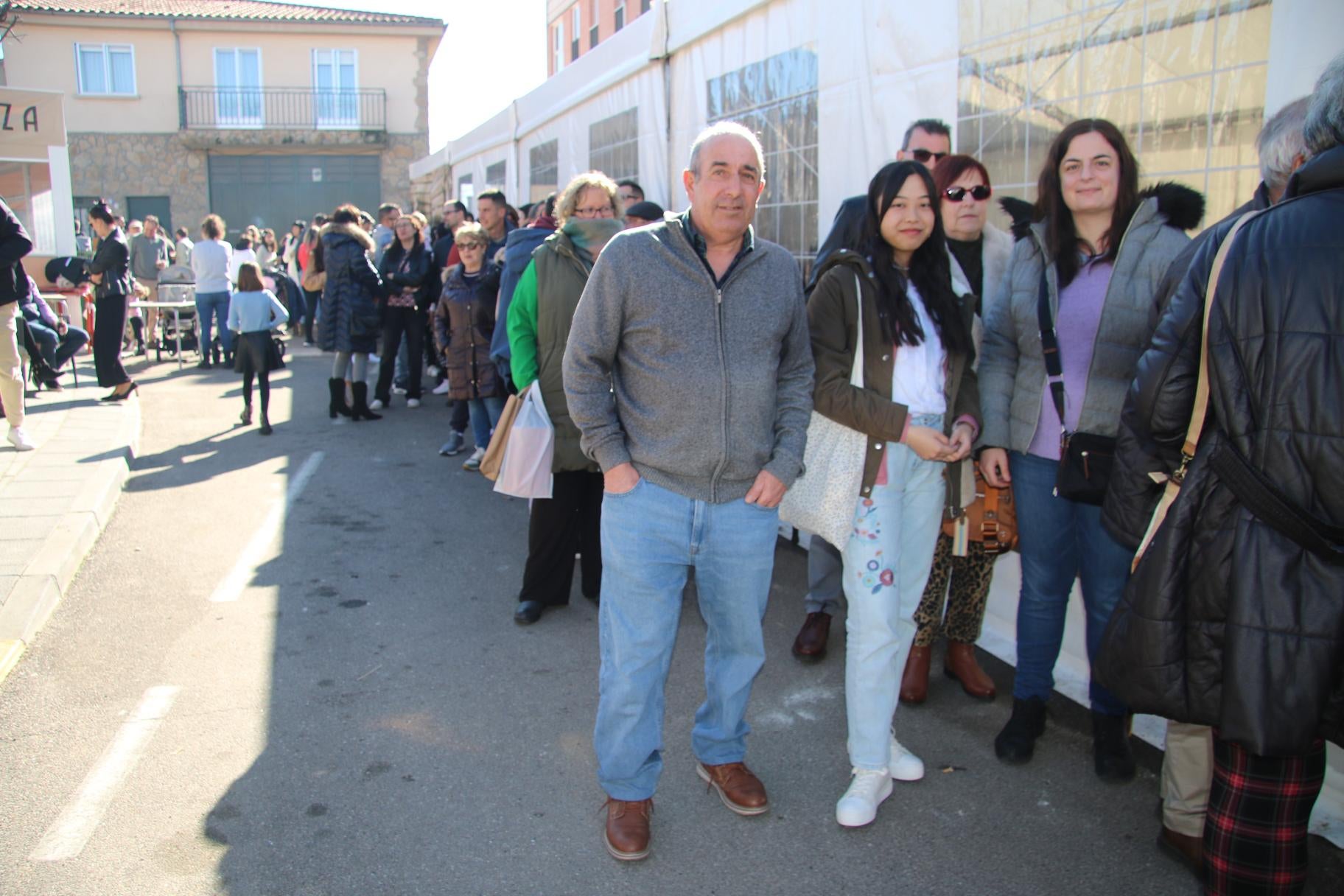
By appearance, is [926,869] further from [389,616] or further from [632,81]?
[632,81]

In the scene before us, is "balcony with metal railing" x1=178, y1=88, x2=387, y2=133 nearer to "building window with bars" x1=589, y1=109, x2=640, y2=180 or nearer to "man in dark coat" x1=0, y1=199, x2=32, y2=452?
"building window with bars" x1=589, y1=109, x2=640, y2=180

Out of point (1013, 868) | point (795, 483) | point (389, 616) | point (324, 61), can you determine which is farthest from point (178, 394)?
point (324, 61)

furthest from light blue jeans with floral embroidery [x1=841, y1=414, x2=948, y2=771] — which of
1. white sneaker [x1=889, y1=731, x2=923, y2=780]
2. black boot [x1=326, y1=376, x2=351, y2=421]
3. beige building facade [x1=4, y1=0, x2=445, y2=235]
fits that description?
beige building facade [x1=4, y1=0, x2=445, y2=235]

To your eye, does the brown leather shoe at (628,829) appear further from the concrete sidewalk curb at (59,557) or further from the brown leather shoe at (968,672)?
the concrete sidewalk curb at (59,557)

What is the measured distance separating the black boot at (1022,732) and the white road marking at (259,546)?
12.1 ft

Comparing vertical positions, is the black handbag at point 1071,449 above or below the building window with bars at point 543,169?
below

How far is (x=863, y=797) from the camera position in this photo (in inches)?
123

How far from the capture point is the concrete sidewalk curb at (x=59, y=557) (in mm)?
→ 4473

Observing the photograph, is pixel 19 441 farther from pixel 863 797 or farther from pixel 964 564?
pixel 863 797

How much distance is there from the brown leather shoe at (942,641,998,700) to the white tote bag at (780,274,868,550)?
4.26ft

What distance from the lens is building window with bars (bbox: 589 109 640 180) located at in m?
8.61

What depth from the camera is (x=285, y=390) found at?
12.0 meters

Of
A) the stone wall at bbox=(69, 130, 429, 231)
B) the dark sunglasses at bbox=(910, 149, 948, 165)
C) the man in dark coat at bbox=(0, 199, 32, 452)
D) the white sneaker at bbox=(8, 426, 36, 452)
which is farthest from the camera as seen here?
the stone wall at bbox=(69, 130, 429, 231)

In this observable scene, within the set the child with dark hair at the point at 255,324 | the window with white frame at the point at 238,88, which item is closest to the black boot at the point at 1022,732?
the child with dark hair at the point at 255,324
